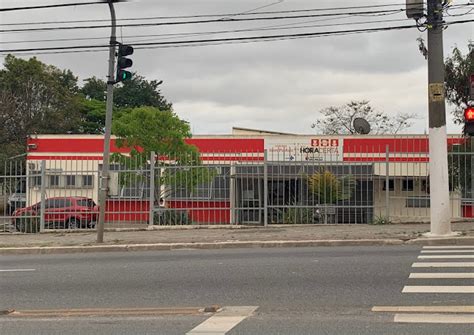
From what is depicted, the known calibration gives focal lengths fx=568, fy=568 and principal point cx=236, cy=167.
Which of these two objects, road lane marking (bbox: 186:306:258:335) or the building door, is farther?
the building door

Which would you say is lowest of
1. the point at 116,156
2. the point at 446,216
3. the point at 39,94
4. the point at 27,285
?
the point at 27,285

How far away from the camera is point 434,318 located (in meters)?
6.34

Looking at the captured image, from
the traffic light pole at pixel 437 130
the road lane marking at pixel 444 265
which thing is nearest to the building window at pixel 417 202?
the traffic light pole at pixel 437 130

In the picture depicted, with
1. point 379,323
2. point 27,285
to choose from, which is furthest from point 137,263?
point 379,323

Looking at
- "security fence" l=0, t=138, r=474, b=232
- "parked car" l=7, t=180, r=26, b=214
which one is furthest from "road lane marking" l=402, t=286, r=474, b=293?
"parked car" l=7, t=180, r=26, b=214

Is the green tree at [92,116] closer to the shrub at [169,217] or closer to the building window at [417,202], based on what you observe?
the shrub at [169,217]

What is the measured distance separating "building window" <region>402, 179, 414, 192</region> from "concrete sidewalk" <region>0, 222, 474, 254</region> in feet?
6.69

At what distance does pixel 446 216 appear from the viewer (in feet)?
43.2

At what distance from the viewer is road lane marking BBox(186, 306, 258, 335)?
20.1 ft

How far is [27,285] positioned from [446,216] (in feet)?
30.1

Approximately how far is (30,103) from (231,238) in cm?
3896

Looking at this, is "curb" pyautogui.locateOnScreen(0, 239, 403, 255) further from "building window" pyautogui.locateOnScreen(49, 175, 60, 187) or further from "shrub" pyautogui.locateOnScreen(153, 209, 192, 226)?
"building window" pyautogui.locateOnScreen(49, 175, 60, 187)

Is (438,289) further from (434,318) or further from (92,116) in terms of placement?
(92,116)

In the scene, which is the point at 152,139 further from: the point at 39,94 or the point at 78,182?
the point at 39,94
